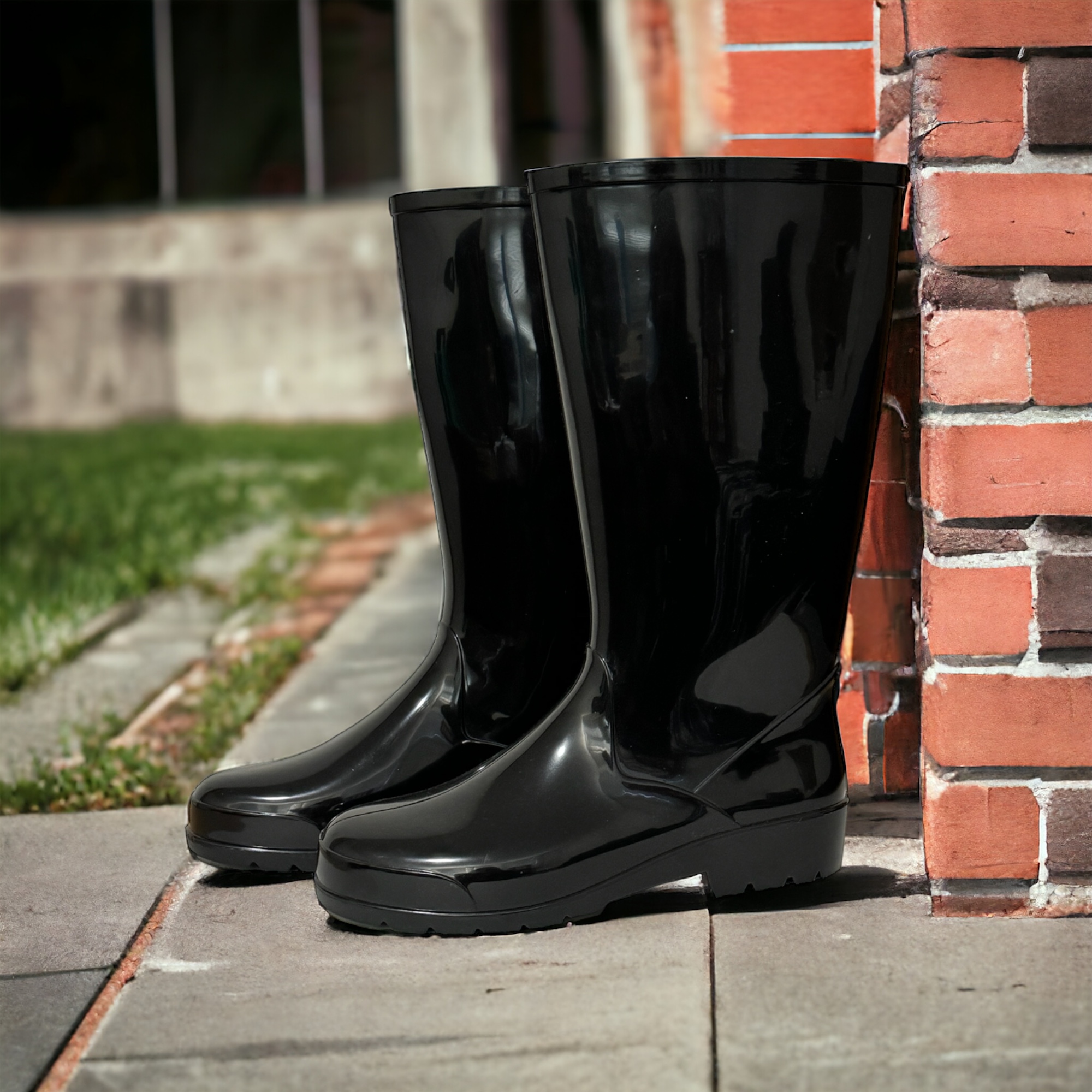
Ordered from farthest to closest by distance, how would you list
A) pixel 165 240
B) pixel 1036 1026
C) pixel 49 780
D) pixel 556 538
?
pixel 165 240
pixel 49 780
pixel 556 538
pixel 1036 1026

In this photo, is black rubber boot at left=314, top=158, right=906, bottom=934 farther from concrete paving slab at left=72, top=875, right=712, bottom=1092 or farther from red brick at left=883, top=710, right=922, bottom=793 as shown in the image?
red brick at left=883, top=710, right=922, bottom=793

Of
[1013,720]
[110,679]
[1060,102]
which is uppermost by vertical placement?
[1060,102]

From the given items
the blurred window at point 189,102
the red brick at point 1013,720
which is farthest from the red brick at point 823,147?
the blurred window at point 189,102

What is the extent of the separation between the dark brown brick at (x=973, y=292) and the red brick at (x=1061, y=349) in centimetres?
2

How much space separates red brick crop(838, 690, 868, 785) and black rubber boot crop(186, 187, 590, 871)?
1.08 ft

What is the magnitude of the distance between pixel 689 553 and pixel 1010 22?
0.48 metres

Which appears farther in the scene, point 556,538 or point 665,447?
point 556,538

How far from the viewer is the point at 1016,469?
1174 mm

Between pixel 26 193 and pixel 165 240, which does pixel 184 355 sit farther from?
pixel 26 193

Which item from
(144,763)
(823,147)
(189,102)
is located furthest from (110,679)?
(189,102)

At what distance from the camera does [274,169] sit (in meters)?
9.98

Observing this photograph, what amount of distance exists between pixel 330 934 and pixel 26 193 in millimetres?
9788

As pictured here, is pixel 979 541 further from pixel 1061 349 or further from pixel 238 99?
pixel 238 99

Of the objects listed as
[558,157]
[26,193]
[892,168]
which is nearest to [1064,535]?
[892,168]
